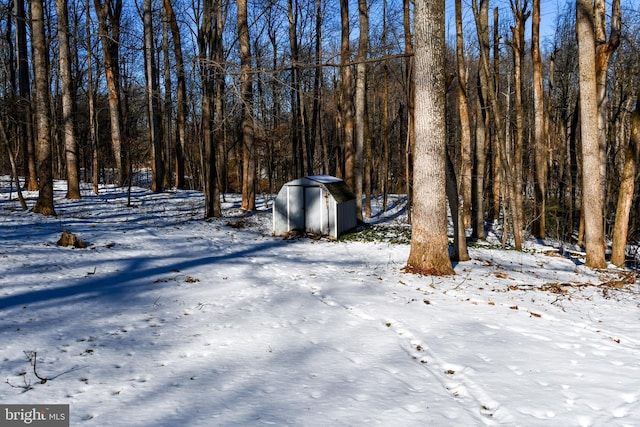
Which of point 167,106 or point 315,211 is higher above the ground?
point 167,106

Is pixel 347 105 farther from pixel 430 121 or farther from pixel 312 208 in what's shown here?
pixel 430 121

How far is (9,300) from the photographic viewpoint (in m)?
5.54

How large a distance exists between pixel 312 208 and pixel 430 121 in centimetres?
735

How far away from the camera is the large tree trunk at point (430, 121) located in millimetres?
7828

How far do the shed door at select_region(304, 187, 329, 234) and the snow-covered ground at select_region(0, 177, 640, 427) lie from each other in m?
5.12

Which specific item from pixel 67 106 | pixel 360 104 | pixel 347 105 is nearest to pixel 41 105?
pixel 67 106

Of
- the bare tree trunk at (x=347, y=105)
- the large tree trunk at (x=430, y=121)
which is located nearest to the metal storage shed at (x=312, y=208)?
the bare tree trunk at (x=347, y=105)

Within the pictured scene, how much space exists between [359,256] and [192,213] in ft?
28.5

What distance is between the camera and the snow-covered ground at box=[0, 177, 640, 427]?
3318 millimetres

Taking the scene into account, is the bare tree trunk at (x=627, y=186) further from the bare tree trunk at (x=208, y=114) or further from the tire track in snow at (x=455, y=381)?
the bare tree trunk at (x=208, y=114)

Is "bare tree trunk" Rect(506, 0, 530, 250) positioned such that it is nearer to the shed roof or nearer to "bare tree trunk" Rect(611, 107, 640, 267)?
"bare tree trunk" Rect(611, 107, 640, 267)

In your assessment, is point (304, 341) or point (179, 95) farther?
point (179, 95)

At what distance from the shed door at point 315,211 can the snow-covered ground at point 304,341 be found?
16.8ft

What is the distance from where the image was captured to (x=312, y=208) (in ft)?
48.1
